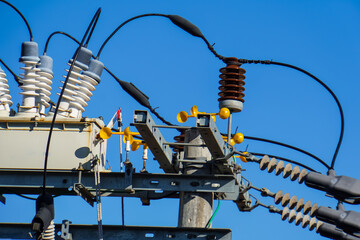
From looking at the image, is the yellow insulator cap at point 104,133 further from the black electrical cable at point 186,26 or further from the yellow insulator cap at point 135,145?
the black electrical cable at point 186,26

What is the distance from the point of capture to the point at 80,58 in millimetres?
11453

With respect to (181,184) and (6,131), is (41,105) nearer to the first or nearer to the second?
(6,131)

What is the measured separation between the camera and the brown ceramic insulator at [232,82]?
11.3 metres

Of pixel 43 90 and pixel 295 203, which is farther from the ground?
pixel 43 90

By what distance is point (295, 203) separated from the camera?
35.0ft

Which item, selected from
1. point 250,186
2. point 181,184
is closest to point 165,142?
point 181,184

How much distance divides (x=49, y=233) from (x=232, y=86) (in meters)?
2.78

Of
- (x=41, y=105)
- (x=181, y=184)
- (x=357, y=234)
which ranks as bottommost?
(x=357, y=234)

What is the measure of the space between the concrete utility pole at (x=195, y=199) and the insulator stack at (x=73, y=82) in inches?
58.5

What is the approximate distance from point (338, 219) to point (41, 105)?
4125 mm

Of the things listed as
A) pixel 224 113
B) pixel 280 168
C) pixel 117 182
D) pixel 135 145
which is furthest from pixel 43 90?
pixel 280 168

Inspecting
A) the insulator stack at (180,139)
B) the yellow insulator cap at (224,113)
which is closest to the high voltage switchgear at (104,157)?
the yellow insulator cap at (224,113)

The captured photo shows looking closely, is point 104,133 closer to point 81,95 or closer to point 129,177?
point 129,177

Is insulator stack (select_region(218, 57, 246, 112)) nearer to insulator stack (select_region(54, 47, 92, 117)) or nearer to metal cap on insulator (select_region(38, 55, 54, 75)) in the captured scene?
insulator stack (select_region(54, 47, 92, 117))
